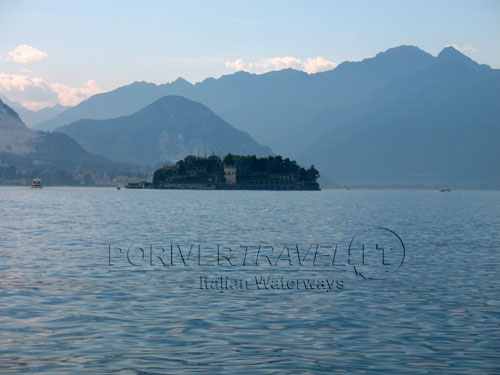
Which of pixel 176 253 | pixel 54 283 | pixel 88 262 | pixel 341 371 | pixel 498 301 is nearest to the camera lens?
pixel 341 371

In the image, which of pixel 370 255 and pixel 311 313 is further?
pixel 370 255

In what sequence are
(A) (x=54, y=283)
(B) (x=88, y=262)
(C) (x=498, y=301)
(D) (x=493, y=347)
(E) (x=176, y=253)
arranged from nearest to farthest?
(D) (x=493, y=347), (C) (x=498, y=301), (A) (x=54, y=283), (B) (x=88, y=262), (E) (x=176, y=253)

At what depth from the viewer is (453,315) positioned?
1137 inches

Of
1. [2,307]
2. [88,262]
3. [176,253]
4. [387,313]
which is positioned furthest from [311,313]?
[176,253]

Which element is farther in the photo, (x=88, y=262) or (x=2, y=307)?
(x=88, y=262)

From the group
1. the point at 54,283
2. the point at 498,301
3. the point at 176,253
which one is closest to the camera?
the point at 498,301

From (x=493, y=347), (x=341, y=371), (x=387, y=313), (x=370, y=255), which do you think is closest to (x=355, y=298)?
(x=387, y=313)

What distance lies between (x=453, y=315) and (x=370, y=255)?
77.3 feet

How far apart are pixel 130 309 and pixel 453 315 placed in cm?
1402

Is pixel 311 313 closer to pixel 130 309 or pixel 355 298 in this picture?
pixel 355 298

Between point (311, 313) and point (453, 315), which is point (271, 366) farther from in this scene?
point (453, 315)

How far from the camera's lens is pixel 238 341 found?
24266 mm

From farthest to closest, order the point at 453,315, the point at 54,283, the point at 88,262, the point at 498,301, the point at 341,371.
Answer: the point at 88,262
the point at 54,283
the point at 498,301
the point at 453,315
the point at 341,371

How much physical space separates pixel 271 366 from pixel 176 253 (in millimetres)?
31553
